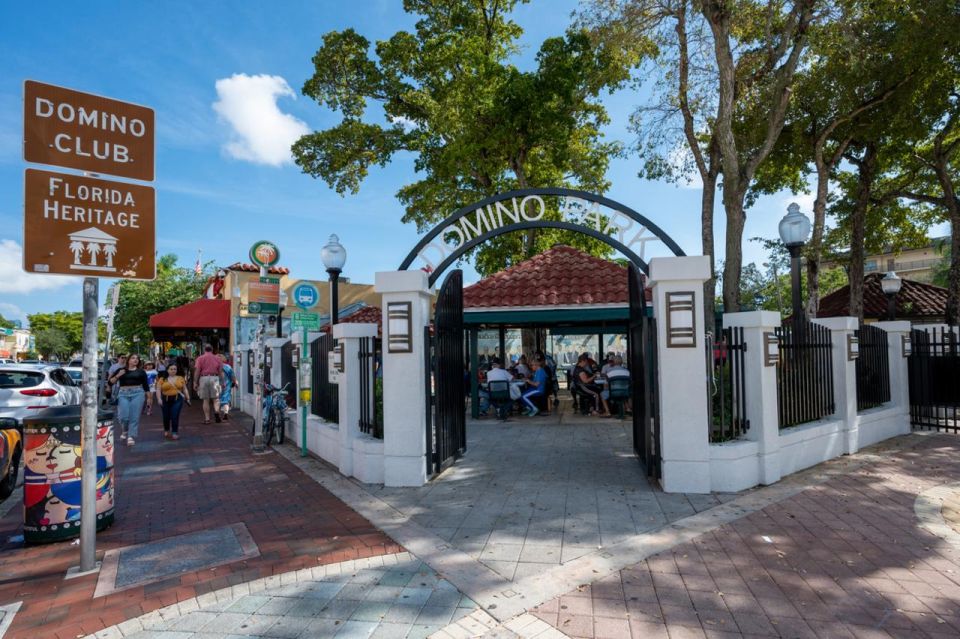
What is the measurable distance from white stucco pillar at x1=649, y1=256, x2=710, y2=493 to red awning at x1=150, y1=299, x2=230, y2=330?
17459mm

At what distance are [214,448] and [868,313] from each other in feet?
80.3

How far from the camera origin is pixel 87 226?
14.0ft

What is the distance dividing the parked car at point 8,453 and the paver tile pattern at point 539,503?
423 centimetres

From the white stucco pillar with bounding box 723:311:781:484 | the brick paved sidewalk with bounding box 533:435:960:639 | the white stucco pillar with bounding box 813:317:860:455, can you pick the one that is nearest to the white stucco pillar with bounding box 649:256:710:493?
the white stucco pillar with bounding box 723:311:781:484

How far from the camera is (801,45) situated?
10.2 m

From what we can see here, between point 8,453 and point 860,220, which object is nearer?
point 8,453

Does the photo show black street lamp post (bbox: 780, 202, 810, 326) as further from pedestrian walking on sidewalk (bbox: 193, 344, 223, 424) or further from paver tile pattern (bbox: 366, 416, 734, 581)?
pedestrian walking on sidewalk (bbox: 193, 344, 223, 424)

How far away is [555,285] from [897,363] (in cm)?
648

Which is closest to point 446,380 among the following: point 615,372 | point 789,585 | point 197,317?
point 789,585

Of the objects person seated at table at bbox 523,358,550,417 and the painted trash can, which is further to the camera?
person seated at table at bbox 523,358,550,417

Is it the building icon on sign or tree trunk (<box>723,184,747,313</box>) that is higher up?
tree trunk (<box>723,184,747,313</box>)

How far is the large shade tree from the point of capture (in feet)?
57.0

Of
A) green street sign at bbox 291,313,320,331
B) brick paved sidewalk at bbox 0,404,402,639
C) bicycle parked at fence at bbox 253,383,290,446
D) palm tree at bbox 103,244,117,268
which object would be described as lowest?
brick paved sidewalk at bbox 0,404,402,639

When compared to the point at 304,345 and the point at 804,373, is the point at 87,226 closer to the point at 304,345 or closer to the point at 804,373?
the point at 304,345
